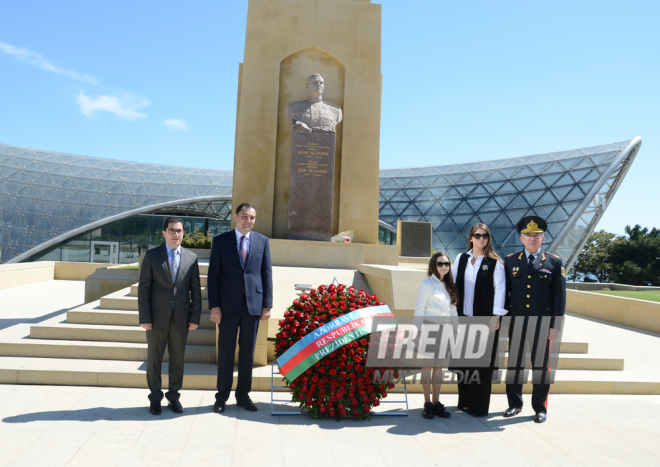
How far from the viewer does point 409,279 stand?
6512 mm

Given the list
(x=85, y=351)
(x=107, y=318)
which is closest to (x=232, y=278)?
(x=85, y=351)

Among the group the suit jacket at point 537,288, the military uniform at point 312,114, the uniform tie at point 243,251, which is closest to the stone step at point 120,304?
the uniform tie at point 243,251

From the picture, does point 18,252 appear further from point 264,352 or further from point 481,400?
point 481,400

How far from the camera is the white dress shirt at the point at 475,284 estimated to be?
15.6ft

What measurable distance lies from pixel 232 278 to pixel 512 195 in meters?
35.7

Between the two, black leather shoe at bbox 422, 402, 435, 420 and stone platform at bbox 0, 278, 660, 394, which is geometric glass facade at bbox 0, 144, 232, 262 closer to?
stone platform at bbox 0, 278, 660, 394

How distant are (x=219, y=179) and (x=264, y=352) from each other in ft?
129

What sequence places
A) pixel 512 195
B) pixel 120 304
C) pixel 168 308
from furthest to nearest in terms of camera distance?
pixel 512 195
pixel 120 304
pixel 168 308

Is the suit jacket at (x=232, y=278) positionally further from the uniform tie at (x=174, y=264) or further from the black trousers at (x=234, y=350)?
the uniform tie at (x=174, y=264)

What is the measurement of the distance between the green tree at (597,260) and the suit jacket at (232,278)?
35.9 m

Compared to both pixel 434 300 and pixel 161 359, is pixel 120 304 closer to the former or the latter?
pixel 161 359

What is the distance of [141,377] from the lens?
5.39m

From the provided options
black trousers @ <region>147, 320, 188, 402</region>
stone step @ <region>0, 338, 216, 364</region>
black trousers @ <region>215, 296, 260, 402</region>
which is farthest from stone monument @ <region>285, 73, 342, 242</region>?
black trousers @ <region>147, 320, 188, 402</region>

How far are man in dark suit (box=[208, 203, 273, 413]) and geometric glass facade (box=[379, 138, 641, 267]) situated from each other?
29921 mm
